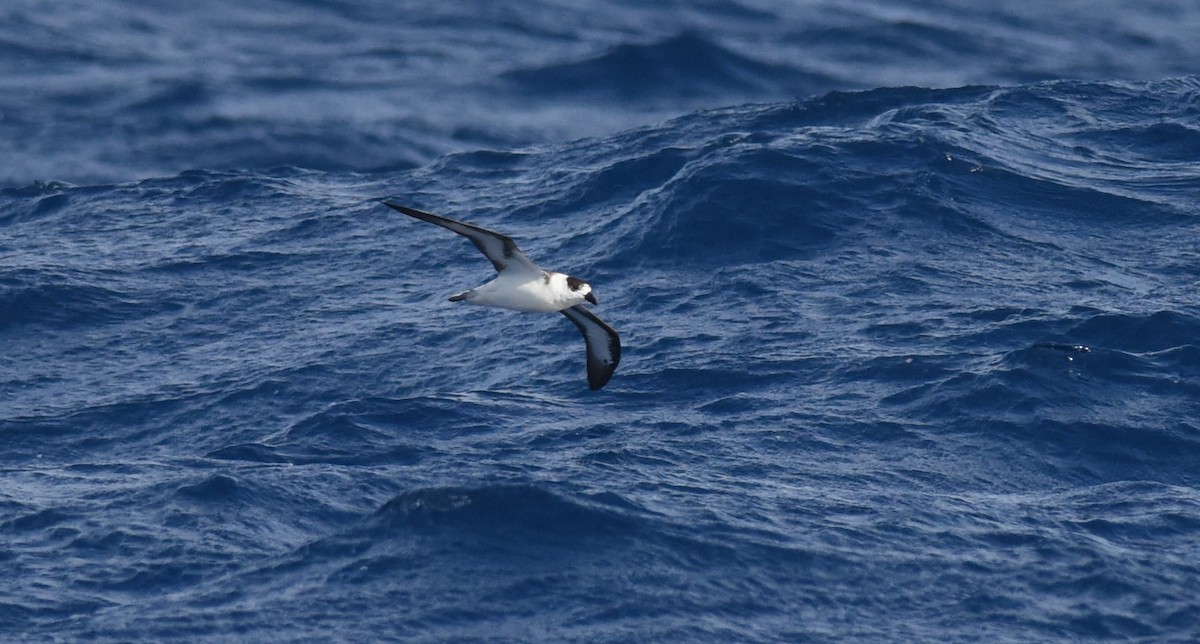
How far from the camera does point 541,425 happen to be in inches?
715

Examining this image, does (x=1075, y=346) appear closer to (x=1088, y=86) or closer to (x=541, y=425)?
(x=541, y=425)

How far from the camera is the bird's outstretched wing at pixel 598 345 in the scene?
675 inches

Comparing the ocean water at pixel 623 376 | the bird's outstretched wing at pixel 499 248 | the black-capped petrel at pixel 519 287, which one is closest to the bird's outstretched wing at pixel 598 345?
the black-capped petrel at pixel 519 287

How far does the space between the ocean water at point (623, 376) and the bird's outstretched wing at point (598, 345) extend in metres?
0.80

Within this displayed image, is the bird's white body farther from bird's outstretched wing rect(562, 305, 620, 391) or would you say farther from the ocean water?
the ocean water

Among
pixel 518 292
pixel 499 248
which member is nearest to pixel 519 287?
pixel 518 292

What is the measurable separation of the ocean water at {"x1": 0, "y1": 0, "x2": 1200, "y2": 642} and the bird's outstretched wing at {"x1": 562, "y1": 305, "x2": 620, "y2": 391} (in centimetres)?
80

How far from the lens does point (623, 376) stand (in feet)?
62.9

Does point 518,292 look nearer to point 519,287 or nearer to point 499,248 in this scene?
point 519,287

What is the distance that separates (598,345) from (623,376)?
174cm

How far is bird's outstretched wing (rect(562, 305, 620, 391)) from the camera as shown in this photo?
56.3ft

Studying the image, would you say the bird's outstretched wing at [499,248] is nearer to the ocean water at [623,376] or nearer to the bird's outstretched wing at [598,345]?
the bird's outstretched wing at [598,345]

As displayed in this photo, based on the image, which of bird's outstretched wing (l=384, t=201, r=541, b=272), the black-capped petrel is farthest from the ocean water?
bird's outstretched wing (l=384, t=201, r=541, b=272)

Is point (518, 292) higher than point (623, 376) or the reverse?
higher
